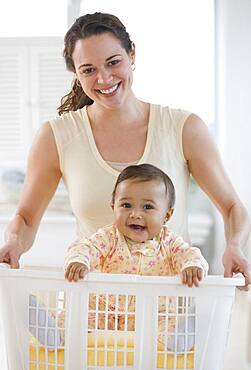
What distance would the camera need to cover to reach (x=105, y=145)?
1959 mm

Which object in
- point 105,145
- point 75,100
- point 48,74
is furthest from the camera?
point 48,74

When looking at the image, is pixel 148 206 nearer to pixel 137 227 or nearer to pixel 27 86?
pixel 137 227

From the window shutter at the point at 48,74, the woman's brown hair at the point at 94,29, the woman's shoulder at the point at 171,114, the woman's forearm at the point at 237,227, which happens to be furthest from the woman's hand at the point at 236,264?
the window shutter at the point at 48,74

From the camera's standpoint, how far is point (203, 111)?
4480 millimetres

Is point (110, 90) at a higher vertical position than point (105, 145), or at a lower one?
higher

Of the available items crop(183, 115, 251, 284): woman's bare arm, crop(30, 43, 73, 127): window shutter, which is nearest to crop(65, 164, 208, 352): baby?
crop(183, 115, 251, 284): woman's bare arm

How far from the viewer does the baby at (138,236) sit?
1.60 metres

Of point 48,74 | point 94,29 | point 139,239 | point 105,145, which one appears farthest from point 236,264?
point 48,74

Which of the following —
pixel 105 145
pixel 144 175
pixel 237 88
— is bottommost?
pixel 144 175

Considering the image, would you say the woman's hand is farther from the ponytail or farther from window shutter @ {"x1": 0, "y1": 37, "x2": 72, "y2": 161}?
window shutter @ {"x1": 0, "y1": 37, "x2": 72, "y2": 161}

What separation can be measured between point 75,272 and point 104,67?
654 mm

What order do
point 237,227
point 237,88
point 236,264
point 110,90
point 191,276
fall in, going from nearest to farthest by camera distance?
point 191,276 < point 236,264 < point 237,227 < point 110,90 < point 237,88

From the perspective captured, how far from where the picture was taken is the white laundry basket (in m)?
1.36

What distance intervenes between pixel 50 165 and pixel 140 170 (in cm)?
42
